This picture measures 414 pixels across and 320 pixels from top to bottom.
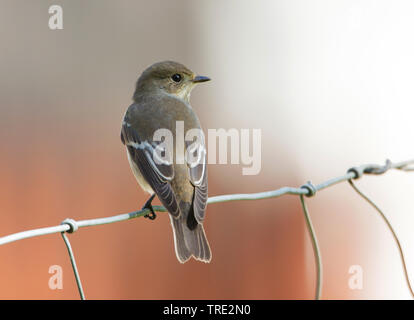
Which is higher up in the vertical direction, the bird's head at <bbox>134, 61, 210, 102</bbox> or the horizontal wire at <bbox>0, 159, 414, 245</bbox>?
the bird's head at <bbox>134, 61, 210, 102</bbox>

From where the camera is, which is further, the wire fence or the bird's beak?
the bird's beak

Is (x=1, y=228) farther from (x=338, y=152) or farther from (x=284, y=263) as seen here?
(x=338, y=152)

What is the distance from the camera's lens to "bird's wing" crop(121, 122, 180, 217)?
3.50 metres

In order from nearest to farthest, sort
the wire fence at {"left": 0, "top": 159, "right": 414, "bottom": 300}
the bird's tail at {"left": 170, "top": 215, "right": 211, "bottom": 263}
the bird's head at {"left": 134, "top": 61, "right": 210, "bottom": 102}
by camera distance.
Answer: the wire fence at {"left": 0, "top": 159, "right": 414, "bottom": 300}
the bird's tail at {"left": 170, "top": 215, "right": 211, "bottom": 263}
the bird's head at {"left": 134, "top": 61, "right": 210, "bottom": 102}

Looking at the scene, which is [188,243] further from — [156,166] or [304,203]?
[304,203]

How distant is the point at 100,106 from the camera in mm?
7203

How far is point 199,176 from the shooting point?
366cm

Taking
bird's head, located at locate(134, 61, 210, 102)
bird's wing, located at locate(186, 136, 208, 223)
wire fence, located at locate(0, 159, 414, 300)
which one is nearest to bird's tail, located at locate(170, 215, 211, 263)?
bird's wing, located at locate(186, 136, 208, 223)

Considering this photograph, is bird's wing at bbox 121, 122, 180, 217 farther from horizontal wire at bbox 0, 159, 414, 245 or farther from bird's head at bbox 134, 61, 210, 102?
bird's head at bbox 134, 61, 210, 102

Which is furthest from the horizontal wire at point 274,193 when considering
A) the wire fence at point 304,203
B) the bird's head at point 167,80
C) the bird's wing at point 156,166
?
the bird's head at point 167,80

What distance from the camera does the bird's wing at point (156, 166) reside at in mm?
3502

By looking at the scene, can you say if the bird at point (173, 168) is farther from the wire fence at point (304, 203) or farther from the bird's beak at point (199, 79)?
the wire fence at point (304, 203)

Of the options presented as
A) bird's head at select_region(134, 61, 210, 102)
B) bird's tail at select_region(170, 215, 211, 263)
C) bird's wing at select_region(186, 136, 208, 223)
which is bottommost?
bird's tail at select_region(170, 215, 211, 263)
